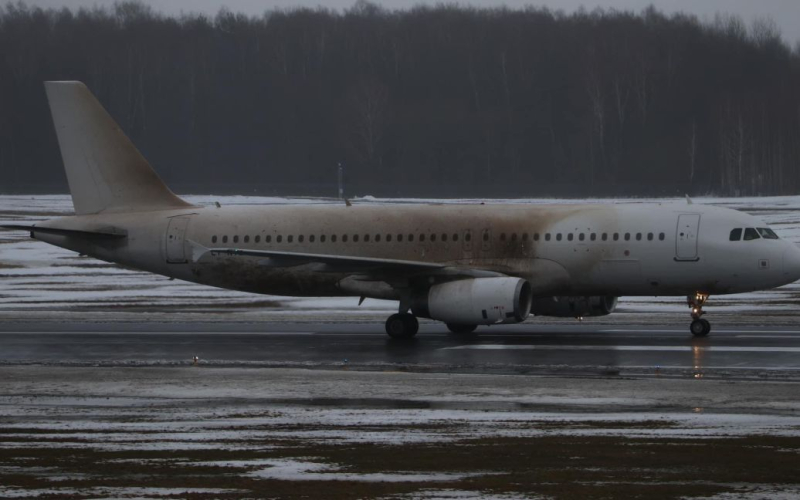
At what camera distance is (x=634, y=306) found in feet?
118

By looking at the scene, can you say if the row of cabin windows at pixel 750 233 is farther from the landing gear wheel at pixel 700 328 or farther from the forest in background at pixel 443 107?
the forest in background at pixel 443 107

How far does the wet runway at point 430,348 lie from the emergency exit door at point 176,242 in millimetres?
1738

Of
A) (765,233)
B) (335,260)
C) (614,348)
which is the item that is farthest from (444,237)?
(765,233)

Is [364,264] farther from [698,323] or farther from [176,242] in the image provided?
[698,323]

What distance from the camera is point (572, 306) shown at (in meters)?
29.1

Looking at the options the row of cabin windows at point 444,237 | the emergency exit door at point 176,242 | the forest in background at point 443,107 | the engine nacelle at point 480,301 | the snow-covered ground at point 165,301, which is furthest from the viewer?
the forest in background at point 443,107

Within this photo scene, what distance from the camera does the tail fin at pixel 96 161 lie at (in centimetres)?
3191

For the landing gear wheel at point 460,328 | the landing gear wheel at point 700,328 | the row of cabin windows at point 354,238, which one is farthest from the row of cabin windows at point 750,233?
Answer: the landing gear wheel at point 460,328

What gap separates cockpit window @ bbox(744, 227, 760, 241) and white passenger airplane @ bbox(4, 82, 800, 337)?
31mm

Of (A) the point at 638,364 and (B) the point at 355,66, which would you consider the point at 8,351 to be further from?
(B) the point at 355,66

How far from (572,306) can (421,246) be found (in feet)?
12.4

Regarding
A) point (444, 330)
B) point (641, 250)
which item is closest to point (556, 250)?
point (641, 250)

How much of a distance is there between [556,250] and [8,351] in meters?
12.0

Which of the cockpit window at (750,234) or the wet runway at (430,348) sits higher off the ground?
the cockpit window at (750,234)
